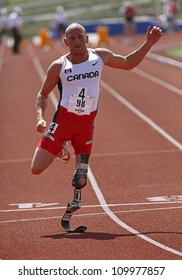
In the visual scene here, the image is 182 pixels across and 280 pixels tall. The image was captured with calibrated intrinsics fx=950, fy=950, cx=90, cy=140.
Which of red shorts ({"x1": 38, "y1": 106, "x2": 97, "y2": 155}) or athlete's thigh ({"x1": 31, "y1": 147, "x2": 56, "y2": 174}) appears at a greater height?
red shorts ({"x1": 38, "y1": 106, "x2": 97, "y2": 155})

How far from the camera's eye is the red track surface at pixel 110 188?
28.3 feet

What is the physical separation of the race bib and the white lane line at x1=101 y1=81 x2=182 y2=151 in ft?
19.6

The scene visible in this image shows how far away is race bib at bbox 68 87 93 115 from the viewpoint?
9203 millimetres

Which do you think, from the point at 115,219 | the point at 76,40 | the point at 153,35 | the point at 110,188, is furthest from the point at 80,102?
the point at 110,188

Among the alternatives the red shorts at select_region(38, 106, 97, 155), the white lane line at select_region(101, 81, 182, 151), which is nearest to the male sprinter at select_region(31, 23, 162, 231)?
the red shorts at select_region(38, 106, 97, 155)

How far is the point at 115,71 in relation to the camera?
31.7 meters

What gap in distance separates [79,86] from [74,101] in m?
0.15

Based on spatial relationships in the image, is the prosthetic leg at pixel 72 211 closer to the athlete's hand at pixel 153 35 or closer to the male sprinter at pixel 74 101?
the male sprinter at pixel 74 101

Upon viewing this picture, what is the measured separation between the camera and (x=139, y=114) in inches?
784

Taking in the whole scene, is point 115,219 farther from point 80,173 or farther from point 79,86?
point 79,86

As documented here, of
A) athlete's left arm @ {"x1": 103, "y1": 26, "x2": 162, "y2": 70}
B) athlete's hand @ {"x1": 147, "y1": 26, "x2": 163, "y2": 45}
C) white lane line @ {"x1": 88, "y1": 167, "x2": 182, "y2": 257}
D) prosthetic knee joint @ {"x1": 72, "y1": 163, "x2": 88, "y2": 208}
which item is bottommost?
white lane line @ {"x1": 88, "y1": 167, "x2": 182, "y2": 257}

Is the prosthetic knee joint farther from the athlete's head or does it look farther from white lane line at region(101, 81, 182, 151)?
white lane line at region(101, 81, 182, 151)

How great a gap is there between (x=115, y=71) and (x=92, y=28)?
69.2 feet

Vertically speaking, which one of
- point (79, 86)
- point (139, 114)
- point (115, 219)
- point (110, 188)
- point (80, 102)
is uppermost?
point (79, 86)
